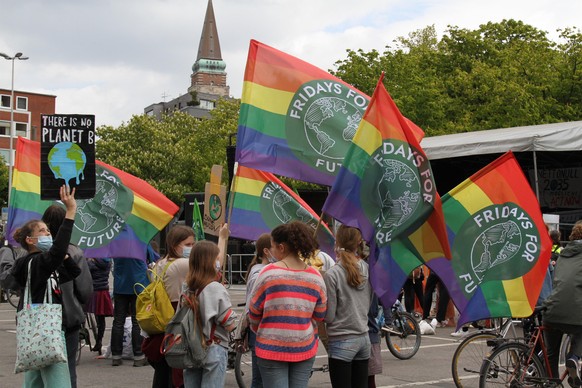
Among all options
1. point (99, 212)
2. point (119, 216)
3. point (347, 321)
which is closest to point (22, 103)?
point (99, 212)

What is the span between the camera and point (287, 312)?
566cm

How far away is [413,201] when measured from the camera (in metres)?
6.70

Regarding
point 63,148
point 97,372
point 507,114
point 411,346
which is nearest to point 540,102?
point 507,114

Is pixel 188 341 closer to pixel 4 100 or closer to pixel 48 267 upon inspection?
pixel 48 267

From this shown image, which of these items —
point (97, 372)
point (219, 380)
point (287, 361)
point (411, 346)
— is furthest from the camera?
point (411, 346)

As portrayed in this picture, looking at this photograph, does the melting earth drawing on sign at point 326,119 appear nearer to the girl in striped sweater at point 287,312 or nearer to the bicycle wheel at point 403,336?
the girl in striped sweater at point 287,312

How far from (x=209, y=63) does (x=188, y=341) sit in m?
192

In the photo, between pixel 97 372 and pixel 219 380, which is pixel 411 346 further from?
pixel 219 380

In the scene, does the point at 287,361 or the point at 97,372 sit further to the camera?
the point at 97,372

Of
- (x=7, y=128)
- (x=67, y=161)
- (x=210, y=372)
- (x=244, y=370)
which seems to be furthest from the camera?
(x=7, y=128)

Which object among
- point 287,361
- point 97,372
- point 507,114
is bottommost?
point 97,372

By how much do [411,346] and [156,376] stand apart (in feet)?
19.3

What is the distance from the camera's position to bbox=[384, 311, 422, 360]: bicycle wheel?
1216 centimetres

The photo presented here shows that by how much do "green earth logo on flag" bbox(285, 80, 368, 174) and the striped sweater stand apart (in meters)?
2.76
